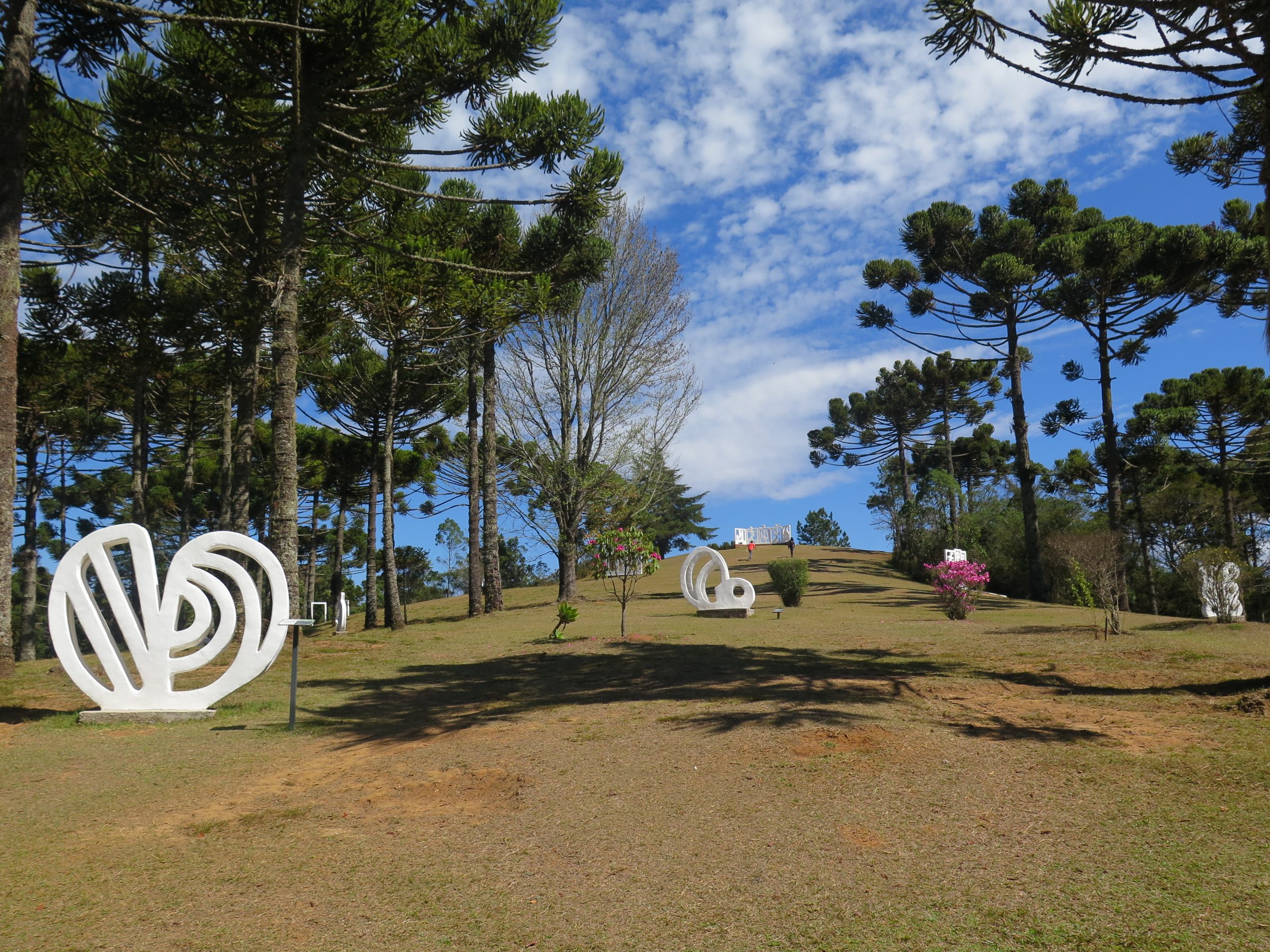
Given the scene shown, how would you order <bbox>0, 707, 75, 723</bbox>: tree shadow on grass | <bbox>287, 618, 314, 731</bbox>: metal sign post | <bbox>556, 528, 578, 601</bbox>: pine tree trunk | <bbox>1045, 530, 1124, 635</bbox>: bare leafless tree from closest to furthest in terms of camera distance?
<bbox>287, 618, 314, 731</bbox>: metal sign post → <bbox>0, 707, 75, 723</bbox>: tree shadow on grass → <bbox>1045, 530, 1124, 635</bbox>: bare leafless tree → <bbox>556, 528, 578, 601</bbox>: pine tree trunk

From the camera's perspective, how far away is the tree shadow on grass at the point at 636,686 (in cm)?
744

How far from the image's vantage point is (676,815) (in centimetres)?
484

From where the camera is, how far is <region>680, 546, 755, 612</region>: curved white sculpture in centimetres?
1836

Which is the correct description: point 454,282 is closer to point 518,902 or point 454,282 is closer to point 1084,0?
point 1084,0

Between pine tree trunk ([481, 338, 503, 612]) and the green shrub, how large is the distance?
7.64 m

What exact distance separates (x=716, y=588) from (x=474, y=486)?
24.2 ft

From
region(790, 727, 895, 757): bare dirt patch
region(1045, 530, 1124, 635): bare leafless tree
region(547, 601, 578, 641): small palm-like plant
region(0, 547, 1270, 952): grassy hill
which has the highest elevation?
region(1045, 530, 1124, 635): bare leafless tree

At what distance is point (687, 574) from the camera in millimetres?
19844

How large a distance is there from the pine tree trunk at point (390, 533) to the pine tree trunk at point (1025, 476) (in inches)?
740

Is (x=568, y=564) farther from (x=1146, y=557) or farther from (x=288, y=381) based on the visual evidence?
(x=1146, y=557)

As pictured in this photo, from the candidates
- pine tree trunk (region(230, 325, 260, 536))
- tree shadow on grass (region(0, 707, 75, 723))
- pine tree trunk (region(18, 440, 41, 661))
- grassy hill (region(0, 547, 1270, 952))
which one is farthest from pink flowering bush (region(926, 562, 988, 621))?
pine tree trunk (region(18, 440, 41, 661))

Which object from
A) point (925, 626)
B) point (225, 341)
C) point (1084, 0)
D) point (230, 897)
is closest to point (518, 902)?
point (230, 897)

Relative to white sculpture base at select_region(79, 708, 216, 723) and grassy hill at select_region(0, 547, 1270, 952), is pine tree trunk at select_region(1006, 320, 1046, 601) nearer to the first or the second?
grassy hill at select_region(0, 547, 1270, 952)

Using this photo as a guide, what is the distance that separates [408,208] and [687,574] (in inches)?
424
